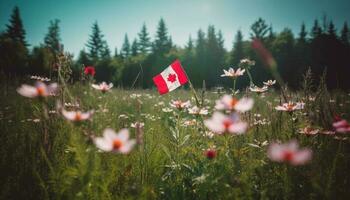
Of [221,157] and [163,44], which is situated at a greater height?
[163,44]

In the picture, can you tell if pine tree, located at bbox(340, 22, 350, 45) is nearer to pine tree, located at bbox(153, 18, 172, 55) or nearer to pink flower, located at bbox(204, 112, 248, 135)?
pine tree, located at bbox(153, 18, 172, 55)

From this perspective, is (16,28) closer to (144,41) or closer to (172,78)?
(144,41)

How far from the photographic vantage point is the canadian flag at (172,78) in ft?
Result: 7.95

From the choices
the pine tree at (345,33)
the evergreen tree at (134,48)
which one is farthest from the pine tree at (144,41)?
the pine tree at (345,33)

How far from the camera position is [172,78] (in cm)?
251

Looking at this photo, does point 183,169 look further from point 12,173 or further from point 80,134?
point 12,173

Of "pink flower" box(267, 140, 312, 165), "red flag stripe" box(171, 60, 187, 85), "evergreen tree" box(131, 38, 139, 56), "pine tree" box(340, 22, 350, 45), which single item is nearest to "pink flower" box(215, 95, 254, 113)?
"pink flower" box(267, 140, 312, 165)

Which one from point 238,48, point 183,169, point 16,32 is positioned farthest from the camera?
point 16,32

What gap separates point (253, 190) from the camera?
161cm

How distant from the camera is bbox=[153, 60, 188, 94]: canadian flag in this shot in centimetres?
242

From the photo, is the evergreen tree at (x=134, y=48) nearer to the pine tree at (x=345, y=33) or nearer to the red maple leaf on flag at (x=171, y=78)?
the pine tree at (x=345, y=33)

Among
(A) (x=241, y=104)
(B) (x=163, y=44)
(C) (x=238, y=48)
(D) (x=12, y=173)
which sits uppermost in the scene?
(B) (x=163, y=44)

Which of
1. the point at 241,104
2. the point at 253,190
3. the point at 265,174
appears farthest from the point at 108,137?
the point at 265,174

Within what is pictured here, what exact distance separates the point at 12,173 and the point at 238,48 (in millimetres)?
30703
